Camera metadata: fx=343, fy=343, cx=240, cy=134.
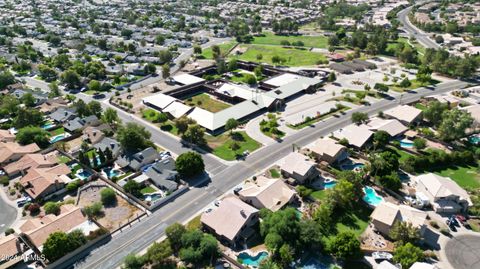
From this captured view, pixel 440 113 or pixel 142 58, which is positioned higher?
pixel 440 113

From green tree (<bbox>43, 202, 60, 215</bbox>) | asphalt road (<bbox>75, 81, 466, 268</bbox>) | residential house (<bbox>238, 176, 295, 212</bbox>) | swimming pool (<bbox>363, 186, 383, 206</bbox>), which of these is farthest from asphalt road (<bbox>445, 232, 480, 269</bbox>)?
green tree (<bbox>43, 202, 60, 215</bbox>)

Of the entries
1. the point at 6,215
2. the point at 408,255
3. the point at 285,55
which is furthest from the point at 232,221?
the point at 285,55

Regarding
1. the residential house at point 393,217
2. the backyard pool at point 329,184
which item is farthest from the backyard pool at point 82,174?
the residential house at point 393,217

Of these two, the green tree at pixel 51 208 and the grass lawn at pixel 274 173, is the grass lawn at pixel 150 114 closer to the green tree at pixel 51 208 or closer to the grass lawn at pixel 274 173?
the green tree at pixel 51 208

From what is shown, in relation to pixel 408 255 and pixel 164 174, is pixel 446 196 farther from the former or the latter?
pixel 164 174

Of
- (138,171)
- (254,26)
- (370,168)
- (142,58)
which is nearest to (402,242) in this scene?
(370,168)

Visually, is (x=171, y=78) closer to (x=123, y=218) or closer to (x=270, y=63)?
(x=270, y=63)
